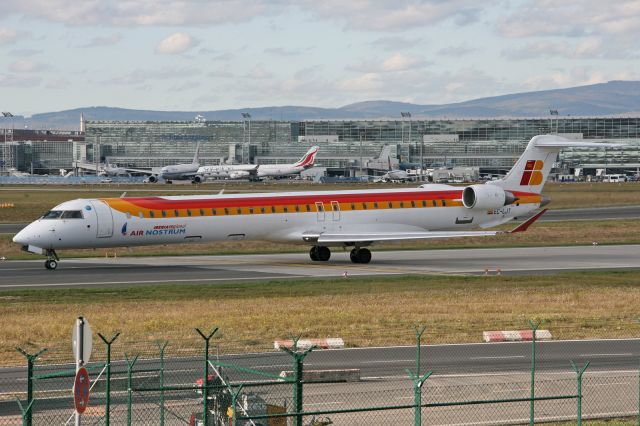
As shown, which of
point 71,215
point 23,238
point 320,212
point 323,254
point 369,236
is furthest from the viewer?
point 323,254

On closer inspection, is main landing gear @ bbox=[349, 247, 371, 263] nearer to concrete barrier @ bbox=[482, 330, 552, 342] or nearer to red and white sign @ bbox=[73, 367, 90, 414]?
concrete barrier @ bbox=[482, 330, 552, 342]

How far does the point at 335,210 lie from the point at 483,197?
713cm

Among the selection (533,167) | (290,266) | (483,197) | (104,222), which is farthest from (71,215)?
(533,167)

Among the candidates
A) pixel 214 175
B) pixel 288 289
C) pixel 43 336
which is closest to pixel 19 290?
pixel 288 289

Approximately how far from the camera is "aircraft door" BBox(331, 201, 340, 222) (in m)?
47.9

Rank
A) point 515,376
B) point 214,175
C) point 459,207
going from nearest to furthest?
point 515,376, point 459,207, point 214,175

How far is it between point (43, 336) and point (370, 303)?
11168 millimetres

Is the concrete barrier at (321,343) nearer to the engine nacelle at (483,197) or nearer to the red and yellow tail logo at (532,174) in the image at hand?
the engine nacelle at (483,197)

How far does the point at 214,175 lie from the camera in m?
164

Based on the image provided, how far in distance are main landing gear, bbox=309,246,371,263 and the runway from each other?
41cm

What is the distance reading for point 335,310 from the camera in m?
32.3

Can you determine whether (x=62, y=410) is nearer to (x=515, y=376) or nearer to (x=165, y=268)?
(x=515, y=376)

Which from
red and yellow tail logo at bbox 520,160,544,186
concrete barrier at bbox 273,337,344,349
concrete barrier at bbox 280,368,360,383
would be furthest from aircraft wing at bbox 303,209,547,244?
concrete barrier at bbox 280,368,360,383

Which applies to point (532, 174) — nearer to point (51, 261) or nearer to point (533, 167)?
point (533, 167)
